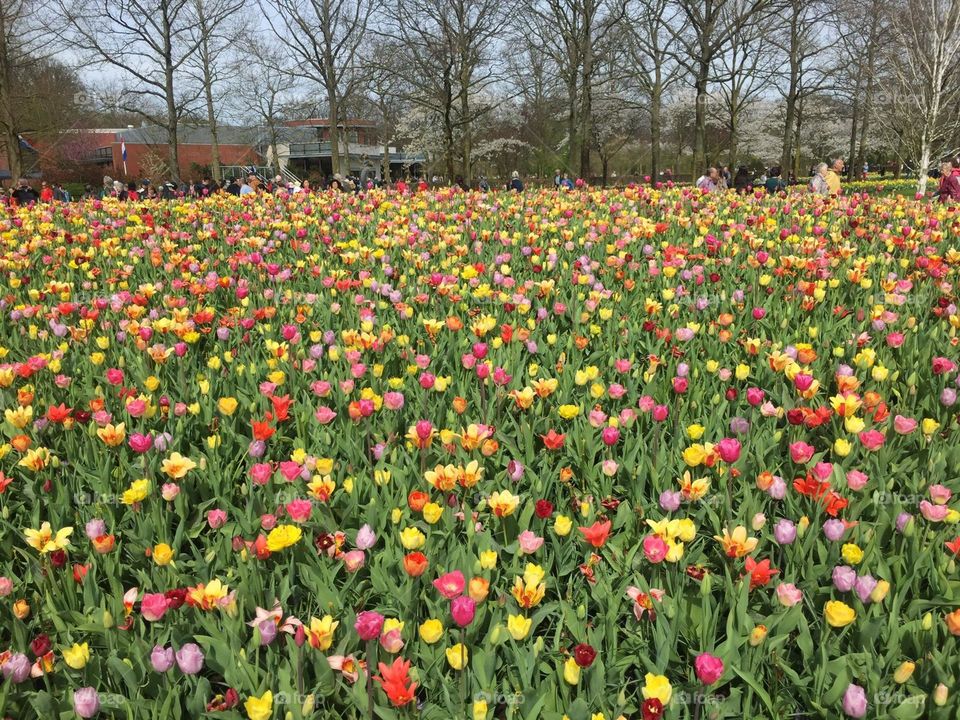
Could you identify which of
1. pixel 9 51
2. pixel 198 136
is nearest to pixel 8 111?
pixel 9 51

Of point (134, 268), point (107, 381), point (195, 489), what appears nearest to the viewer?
point (195, 489)

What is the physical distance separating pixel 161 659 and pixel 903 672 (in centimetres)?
151

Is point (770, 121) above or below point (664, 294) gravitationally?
above

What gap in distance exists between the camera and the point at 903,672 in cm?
139

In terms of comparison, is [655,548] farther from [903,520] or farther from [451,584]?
[903,520]

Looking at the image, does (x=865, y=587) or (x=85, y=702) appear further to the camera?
(x=865, y=587)

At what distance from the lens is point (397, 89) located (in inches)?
995

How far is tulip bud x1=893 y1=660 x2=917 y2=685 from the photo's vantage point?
1373mm

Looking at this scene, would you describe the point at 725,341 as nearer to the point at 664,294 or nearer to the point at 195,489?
the point at 664,294

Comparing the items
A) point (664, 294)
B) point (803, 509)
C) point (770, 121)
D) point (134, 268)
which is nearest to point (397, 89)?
point (134, 268)

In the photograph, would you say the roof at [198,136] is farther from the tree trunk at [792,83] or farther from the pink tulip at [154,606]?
the pink tulip at [154,606]

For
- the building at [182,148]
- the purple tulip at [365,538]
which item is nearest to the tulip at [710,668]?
the purple tulip at [365,538]

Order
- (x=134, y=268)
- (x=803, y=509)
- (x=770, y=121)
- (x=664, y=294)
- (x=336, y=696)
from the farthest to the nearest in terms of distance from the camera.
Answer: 1. (x=770, y=121)
2. (x=134, y=268)
3. (x=664, y=294)
4. (x=803, y=509)
5. (x=336, y=696)

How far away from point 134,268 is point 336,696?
4.68 metres
